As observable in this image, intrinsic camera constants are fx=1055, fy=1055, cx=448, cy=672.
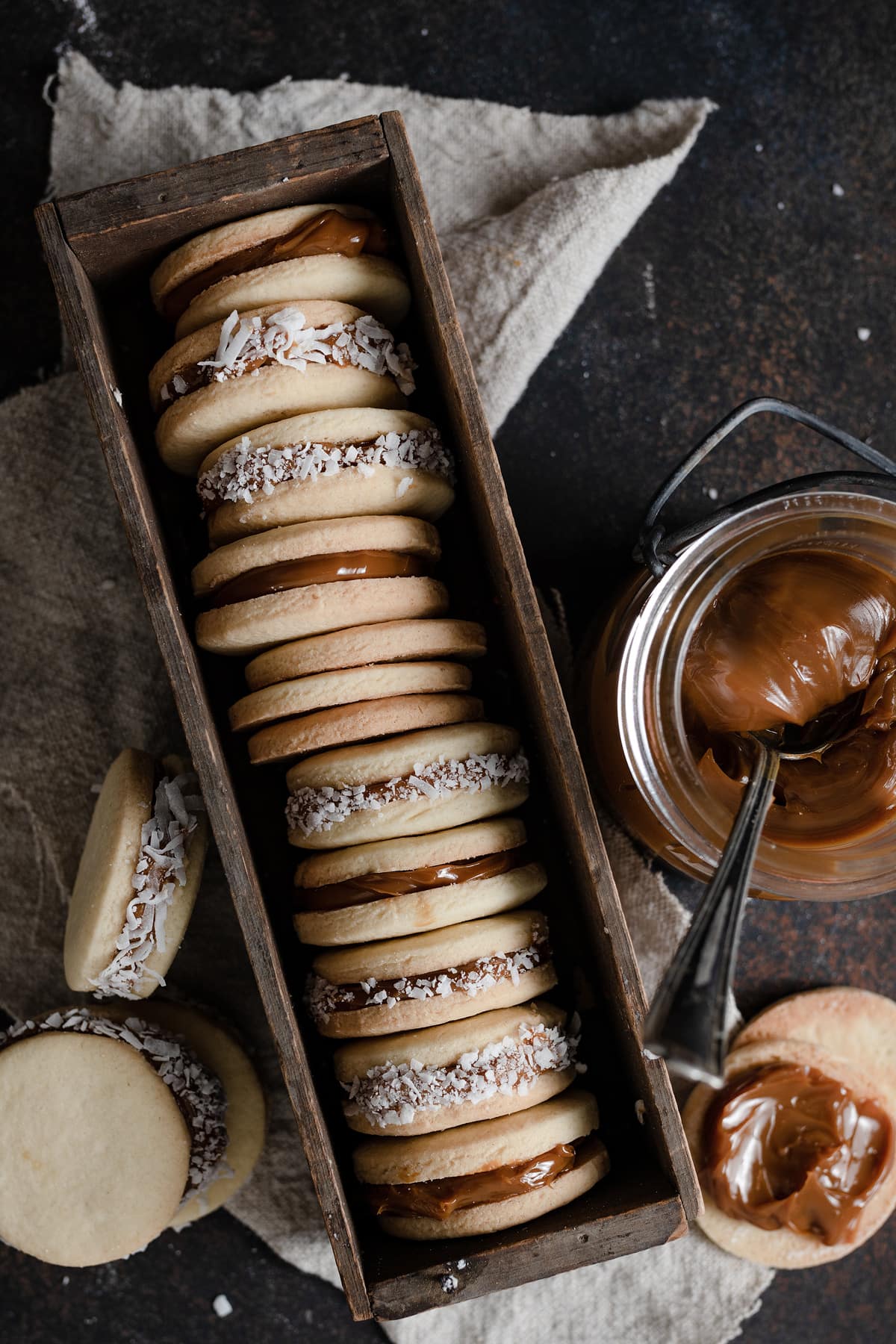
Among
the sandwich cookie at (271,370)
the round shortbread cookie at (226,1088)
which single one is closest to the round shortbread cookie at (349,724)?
the sandwich cookie at (271,370)

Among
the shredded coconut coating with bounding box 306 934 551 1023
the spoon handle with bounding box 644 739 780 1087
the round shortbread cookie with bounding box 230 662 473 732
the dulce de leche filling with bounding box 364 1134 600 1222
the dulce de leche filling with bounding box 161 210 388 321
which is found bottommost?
the dulce de leche filling with bounding box 364 1134 600 1222

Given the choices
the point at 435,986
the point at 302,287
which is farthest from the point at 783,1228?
the point at 302,287

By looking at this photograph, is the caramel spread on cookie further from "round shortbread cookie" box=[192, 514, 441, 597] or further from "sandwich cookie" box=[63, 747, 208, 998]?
"sandwich cookie" box=[63, 747, 208, 998]

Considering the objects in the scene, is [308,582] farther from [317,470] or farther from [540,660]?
[540,660]

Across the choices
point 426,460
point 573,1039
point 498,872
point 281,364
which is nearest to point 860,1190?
point 573,1039

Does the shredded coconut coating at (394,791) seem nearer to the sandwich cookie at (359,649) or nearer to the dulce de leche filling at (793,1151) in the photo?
the sandwich cookie at (359,649)

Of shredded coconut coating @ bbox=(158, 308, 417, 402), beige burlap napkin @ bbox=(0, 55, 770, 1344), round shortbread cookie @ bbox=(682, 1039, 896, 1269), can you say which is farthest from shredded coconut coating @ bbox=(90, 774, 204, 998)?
round shortbread cookie @ bbox=(682, 1039, 896, 1269)
